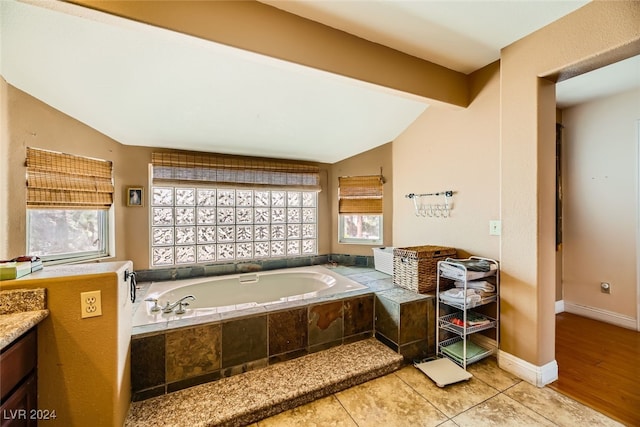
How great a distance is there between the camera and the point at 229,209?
121 inches

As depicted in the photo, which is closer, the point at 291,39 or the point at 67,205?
the point at 291,39

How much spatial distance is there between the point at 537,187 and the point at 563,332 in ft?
5.67

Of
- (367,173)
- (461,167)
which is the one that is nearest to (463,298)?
(461,167)

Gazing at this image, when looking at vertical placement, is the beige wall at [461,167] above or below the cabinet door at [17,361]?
above

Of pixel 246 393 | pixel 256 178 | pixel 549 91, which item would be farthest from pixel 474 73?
pixel 246 393

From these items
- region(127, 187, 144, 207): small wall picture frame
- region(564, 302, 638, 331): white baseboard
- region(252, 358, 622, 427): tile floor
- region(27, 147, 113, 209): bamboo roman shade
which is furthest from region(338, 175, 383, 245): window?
region(27, 147, 113, 209): bamboo roman shade

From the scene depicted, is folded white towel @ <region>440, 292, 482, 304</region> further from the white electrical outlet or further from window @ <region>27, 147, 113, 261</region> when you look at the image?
window @ <region>27, 147, 113, 261</region>

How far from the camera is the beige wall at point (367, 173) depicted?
3203 millimetres

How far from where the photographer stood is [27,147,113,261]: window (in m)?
1.87

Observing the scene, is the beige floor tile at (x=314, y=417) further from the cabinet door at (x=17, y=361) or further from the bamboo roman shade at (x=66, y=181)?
the bamboo roman shade at (x=66, y=181)

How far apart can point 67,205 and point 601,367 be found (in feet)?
14.3

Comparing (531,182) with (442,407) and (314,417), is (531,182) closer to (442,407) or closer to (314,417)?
(442,407)

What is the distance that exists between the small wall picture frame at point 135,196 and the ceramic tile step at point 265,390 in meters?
1.88

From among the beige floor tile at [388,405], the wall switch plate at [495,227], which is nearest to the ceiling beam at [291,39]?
the wall switch plate at [495,227]
